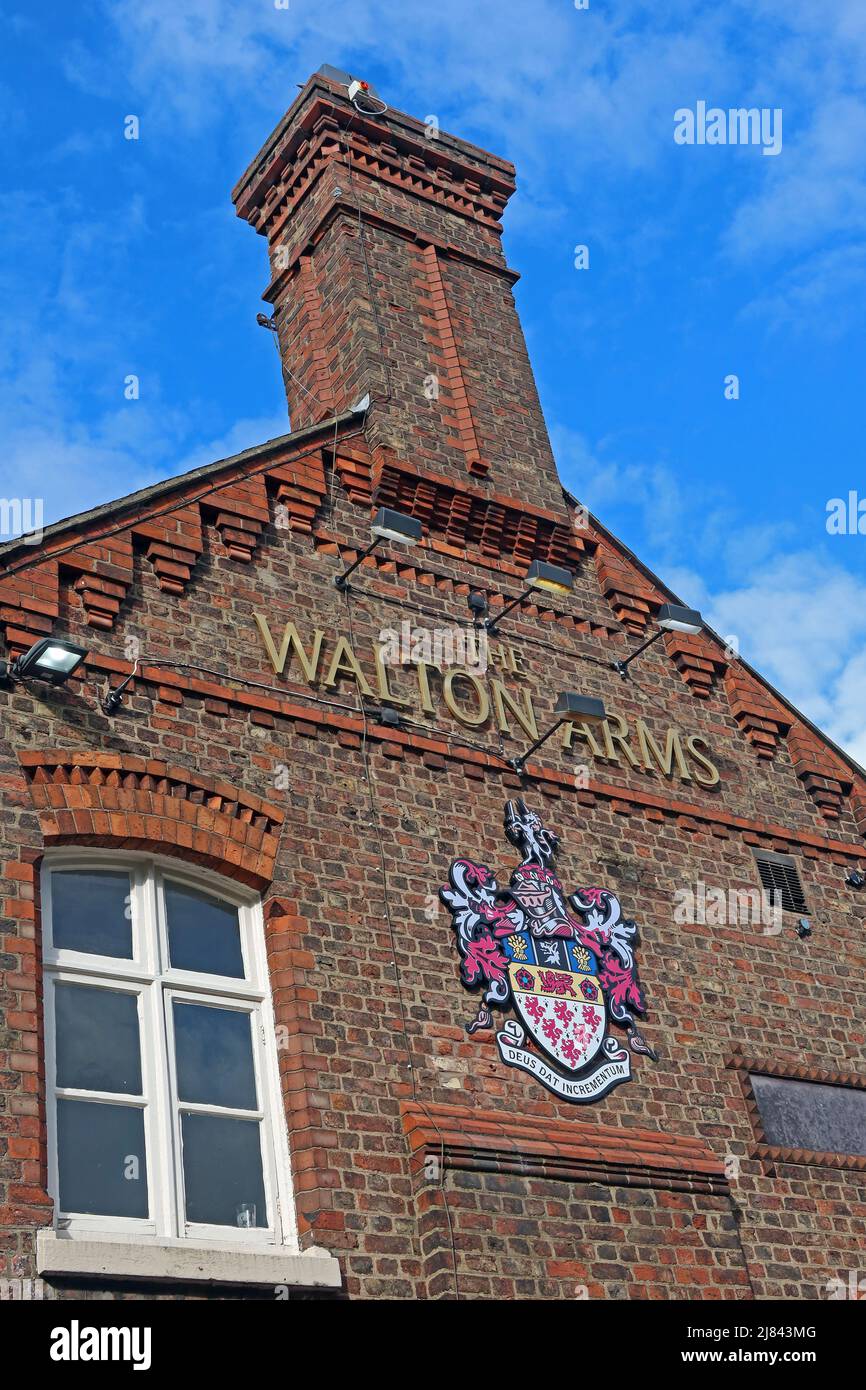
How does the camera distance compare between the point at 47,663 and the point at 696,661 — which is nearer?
the point at 47,663

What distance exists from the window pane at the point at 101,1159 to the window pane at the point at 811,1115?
459 cm

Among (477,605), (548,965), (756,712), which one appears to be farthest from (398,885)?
(756,712)

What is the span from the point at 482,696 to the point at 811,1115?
3.84 meters

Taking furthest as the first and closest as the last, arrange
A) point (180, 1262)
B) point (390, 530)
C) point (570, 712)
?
point (570, 712), point (390, 530), point (180, 1262)

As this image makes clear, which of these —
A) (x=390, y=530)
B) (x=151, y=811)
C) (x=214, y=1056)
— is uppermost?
(x=390, y=530)

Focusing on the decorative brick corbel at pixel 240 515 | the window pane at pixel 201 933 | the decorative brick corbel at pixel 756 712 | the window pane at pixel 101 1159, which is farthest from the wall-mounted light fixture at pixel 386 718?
the decorative brick corbel at pixel 756 712

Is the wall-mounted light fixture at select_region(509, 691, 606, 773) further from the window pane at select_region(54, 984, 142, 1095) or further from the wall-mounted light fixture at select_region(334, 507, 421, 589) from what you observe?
the window pane at select_region(54, 984, 142, 1095)

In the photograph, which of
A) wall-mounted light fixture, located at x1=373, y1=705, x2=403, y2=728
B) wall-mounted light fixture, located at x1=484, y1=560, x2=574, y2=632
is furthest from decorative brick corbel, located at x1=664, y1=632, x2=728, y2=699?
wall-mounted light fixture, located at x1=373, y1=705, x2=403, y2=728

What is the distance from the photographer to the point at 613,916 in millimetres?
11836

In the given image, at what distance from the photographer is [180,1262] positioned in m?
8.48

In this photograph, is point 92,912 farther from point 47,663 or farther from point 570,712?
point 570,712

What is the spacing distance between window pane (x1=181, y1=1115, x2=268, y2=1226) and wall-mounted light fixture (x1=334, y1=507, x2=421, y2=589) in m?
4.30

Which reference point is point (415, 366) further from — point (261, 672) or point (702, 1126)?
point (702, 1126)
